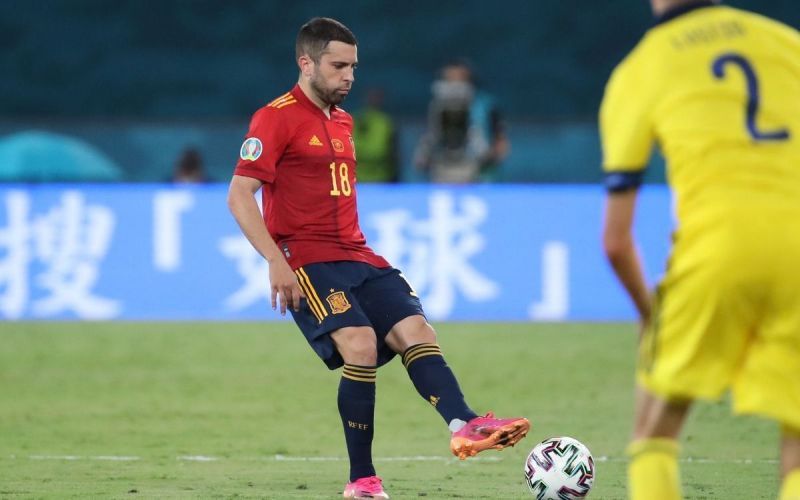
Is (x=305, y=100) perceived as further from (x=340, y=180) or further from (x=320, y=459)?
(x=320, y=459)

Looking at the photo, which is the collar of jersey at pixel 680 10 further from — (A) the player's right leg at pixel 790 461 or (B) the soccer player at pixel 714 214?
(A) the player's right leg at pixel 790 461

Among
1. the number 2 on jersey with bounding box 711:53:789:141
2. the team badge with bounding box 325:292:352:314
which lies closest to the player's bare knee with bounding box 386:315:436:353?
the team badge with bounding box 325:292:352:314

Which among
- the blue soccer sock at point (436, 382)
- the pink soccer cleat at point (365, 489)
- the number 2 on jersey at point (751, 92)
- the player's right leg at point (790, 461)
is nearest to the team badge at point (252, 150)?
the blue soccer sock at point (436, 382)

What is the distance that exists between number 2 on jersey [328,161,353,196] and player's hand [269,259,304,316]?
1.89ft

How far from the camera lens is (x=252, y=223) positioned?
244 inches

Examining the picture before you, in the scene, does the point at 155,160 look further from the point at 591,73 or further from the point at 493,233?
the point at 591,73

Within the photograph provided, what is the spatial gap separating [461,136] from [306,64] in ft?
34.0

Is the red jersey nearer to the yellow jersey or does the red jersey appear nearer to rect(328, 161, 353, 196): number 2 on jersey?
rect(328, 161, 353, 196): number 2 on jersey

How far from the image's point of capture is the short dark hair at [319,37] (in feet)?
21.1

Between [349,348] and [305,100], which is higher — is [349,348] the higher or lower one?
the lower one

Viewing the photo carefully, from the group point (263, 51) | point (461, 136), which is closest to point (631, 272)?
point (461, 136)

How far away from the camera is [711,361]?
158 inches

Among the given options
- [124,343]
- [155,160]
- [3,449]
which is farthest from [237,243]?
[3,449]

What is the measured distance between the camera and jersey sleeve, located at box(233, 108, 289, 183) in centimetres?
634
